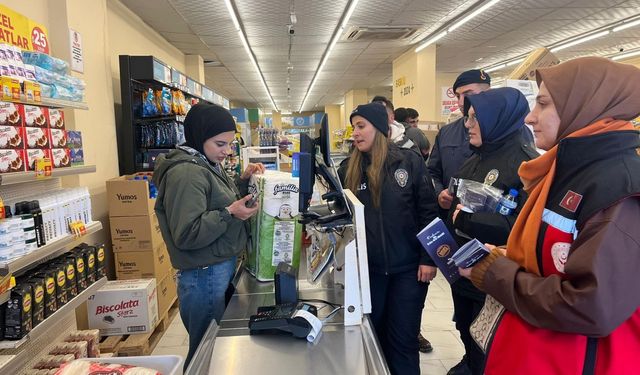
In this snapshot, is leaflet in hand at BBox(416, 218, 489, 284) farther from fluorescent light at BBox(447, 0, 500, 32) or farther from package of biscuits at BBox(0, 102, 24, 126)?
fluorescent light at BBox(447, 0, 500, 32)

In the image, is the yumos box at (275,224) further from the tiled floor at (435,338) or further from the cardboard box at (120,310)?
the cardboard box at (120,310)

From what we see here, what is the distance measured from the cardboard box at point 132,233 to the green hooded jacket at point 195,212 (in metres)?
2.08

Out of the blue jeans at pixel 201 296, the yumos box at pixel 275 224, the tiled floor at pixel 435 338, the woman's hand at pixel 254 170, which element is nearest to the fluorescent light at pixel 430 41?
the tiled floor at pixel 435 338

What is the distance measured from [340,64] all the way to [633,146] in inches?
361

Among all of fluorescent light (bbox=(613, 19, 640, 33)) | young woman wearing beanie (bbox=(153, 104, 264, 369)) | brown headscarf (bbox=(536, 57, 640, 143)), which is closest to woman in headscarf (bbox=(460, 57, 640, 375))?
brown headscarf (bbox=(536, 57, 640, 143))

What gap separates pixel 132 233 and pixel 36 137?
5.87 feet

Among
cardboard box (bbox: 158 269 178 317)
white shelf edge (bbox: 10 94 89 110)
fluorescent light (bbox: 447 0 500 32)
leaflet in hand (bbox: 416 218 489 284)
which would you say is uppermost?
fluorescent light (bbox: 447 0 500 32)

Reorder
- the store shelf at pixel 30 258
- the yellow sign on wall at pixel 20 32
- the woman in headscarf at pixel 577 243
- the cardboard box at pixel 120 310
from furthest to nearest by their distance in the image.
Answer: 1. the cardboard box at pixel 120 310
2. the yellow sign on wall at pixel 20 32
3. the store shelf at pixel 30 258
4. the woman in headscarf at pixel 577 243

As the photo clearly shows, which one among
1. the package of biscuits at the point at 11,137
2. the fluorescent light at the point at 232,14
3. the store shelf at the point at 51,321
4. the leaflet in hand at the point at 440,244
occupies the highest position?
the fluorescent light at the point at 232,14

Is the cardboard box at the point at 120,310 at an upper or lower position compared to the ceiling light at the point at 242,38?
lower

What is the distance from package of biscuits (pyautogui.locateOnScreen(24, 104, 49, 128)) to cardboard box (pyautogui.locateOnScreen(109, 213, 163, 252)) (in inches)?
65.8

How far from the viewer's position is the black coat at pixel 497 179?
1.62 metres

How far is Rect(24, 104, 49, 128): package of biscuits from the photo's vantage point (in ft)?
6.61

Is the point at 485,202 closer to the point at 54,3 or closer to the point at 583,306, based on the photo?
the point at 583,306
